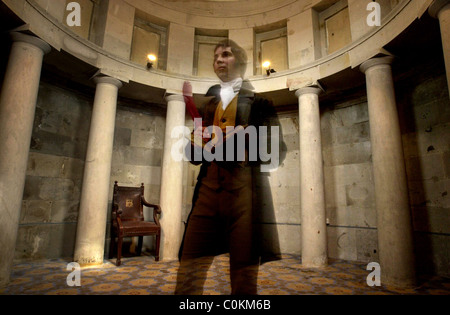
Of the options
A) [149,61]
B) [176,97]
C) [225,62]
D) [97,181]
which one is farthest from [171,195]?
[225,62]

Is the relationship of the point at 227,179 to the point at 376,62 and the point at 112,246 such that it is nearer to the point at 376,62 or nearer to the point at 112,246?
the point at 376,62

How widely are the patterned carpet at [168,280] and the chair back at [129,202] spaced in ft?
2.98

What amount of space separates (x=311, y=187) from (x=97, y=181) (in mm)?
4091

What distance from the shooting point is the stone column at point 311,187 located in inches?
195

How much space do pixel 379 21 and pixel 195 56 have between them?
3968 mm

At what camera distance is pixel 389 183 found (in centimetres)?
402

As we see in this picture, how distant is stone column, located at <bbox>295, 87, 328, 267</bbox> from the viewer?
4.95 metres

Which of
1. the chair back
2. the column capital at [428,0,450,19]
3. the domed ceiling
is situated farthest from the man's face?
the domed ceiling

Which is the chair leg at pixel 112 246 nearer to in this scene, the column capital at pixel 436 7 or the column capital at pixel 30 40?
the column capital at pixel 30 40

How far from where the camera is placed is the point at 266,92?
581 centimetres

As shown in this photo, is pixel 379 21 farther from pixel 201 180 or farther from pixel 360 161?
pixel 201 180

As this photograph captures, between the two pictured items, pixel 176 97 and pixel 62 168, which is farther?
pixel 176 97

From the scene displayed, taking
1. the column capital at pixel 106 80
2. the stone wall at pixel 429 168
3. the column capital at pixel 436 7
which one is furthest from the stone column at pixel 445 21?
the column capital at pixel 106 80

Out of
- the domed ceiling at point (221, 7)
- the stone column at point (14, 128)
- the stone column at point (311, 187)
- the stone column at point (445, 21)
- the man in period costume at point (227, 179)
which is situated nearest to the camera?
the man in period costume at point (227, 179)
